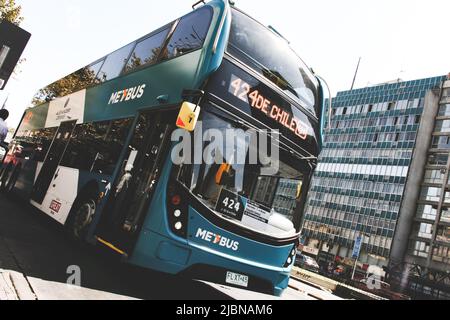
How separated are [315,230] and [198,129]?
65.3 metres

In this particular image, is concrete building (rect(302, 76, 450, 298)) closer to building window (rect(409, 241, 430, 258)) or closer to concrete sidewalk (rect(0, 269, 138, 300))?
building window (rect(409, 241, 430, 258))

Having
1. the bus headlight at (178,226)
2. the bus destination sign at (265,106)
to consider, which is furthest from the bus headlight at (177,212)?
the bus destination sign at (265,106)

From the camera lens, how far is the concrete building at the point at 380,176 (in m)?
56.6

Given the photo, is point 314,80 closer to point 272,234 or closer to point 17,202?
point 272,234

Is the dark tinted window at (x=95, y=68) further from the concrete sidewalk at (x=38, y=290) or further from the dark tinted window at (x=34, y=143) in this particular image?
the concrete sidewalk at (x=38, y=290)

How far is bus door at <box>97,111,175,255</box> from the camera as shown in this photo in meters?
5.06

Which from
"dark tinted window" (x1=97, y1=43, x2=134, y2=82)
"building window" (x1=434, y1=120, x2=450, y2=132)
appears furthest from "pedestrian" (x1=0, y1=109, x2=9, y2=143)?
"building window" (x1=434, y1=120, x2=450, y2=132)

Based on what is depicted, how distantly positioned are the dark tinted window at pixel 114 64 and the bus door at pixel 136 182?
2470 millimetres

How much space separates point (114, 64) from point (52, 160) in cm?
273

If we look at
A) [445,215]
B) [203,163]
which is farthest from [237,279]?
[445,215]

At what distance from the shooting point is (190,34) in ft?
19.7

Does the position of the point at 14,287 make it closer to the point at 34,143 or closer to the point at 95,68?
the point at 95,68

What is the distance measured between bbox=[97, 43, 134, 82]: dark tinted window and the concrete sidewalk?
4761 mm

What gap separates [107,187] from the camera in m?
6.05
